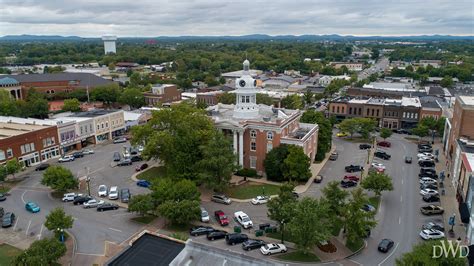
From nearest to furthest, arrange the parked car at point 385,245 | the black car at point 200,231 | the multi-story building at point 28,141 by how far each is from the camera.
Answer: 1. the parked car at point 385,245
2. the black car at point 200,231
3. the multi-story building at point 28,141

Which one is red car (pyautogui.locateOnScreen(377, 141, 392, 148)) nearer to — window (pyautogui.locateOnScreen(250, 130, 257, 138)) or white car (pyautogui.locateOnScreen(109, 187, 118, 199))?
window (pyautogui.locateOnScreen(250, 130, 257, 138))

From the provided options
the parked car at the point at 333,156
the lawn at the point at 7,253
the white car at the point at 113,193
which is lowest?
the lawn at the point at 7,253

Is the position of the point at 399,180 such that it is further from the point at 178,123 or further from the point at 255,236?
the point at 178,123

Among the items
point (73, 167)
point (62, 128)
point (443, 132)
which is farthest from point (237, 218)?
point (443, 132)

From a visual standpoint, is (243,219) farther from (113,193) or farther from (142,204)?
(113,193)

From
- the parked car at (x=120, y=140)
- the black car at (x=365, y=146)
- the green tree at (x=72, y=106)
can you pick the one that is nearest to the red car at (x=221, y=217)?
Result: the black car at (x=365, y=146)

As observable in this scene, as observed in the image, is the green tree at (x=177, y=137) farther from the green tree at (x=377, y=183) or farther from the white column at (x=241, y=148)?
the green tree at (x=377, y=183)

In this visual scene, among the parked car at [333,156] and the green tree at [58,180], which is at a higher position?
the green tree at [58,180]
